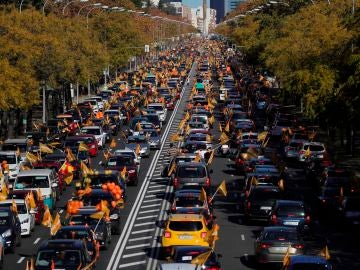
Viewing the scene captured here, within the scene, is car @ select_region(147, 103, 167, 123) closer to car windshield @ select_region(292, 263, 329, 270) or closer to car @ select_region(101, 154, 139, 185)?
car @ select_region(101, 154, 139, 185)

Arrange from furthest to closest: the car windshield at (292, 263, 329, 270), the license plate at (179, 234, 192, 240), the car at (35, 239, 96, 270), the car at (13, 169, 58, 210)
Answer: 1. the car at (13, 169, 58, 210)
2. the license plate at (179, 234, 192, 240)
3. the car at (35, 239, 96, 270)
4. the car windshield at (292, 263, 329, 270)

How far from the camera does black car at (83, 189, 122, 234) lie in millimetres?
36031

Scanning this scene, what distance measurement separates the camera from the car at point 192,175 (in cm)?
4341

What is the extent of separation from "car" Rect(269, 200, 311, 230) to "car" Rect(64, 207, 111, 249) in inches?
215

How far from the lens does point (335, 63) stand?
6169 centimetres

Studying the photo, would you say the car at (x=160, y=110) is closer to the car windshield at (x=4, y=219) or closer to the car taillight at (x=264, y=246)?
the car windshield at (x=4, y=219)

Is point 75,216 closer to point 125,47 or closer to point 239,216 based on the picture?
point 239,216

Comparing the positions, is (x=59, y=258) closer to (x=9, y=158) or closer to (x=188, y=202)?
(x=188, y=202)

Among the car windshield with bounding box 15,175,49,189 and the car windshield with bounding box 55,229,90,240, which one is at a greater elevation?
the car windshield with bounding box 55,229,90,240

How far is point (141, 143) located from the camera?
6097 centimetres

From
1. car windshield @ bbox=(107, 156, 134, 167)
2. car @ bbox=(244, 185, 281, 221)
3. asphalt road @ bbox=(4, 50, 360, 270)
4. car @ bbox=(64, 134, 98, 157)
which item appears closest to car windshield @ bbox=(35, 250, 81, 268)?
asphalt road @ bbox=(4, 50, 360, 270)

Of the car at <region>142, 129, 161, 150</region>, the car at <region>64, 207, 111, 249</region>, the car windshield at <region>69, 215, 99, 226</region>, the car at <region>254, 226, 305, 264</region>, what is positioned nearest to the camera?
the car at <region>254, 226, 305, 264</region>

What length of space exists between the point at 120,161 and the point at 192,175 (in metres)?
6.69

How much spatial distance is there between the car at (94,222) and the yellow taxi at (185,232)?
237cm
